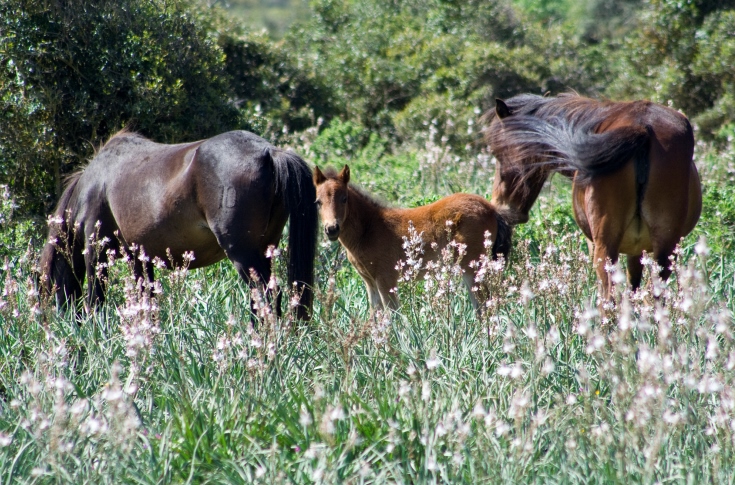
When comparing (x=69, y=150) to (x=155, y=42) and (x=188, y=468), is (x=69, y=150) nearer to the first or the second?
(x=155, y=42)

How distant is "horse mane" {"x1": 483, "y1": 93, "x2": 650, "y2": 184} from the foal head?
1164 mm

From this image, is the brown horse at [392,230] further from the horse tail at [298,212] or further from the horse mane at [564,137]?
the horse mane at [564,137]

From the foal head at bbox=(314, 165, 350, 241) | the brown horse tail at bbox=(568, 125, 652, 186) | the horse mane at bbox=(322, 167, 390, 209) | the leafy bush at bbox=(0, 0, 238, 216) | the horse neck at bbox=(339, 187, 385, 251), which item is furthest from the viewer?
the leafy bush at bbox=(0, 0, 238, 216)

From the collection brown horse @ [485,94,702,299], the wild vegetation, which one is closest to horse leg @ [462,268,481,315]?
the wild vegetation

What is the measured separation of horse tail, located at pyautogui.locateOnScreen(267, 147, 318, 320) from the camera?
546cm

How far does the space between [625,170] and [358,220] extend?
6.51 ft

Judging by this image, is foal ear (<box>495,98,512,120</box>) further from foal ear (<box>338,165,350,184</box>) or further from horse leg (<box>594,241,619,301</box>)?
horse leg (<box>594,241,619,301</box>)

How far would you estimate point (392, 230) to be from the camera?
247 inches

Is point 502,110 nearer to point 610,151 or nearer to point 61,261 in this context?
point 610,151

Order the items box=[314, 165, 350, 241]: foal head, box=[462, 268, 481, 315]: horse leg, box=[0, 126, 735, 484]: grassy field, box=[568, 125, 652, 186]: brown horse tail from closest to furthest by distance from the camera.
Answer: box=[0, 126, 735, 484]: grassy field
box=[568, 125, 652, 186]: brown horse tail
box=[314, 165, 350, 241]: foal head
box=[462, 268, 481, 315]: horse leg

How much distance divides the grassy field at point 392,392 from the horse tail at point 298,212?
1.14ft

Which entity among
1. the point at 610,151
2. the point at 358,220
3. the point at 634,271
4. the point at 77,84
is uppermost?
the point at 610,151

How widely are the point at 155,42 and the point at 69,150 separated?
3.98ft

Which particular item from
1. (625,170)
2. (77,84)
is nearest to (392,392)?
(625,170)
